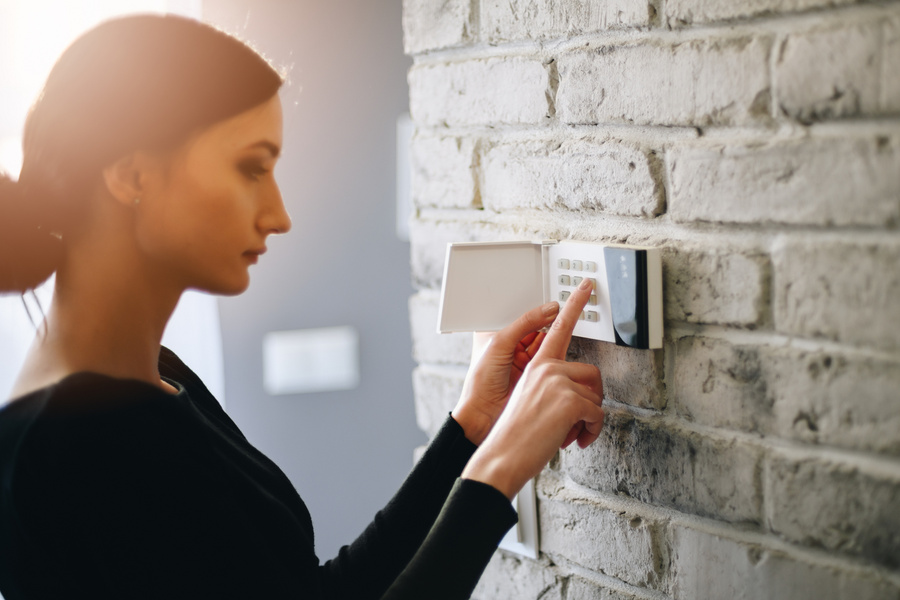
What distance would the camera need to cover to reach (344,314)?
1598mm

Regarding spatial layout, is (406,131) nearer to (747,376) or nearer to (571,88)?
(571,88)

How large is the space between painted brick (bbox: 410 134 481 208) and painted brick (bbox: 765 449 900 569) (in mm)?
456

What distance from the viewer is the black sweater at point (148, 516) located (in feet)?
2.10

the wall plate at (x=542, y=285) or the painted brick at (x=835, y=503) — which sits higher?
the wall plate at (x=542, y=285)

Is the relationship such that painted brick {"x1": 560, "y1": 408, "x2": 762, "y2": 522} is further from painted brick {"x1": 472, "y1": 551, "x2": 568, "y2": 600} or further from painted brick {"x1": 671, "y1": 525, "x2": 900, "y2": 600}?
painted brick {"x1": 472, "y1": 551, "x2": 568, "y2": 600}

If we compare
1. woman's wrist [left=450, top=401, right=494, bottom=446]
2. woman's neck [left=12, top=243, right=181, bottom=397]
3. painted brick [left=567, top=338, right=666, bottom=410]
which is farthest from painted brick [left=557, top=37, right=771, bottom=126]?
woman's neck [left=12, top=243, right=181, bottom=397]

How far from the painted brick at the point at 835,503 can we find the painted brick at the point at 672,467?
0.08ft

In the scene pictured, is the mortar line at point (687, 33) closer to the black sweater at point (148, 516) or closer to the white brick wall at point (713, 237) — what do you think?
the white brick wall at point (713, 237)

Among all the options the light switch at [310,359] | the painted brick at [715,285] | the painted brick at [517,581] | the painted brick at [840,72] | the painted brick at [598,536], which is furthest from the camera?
the light switch at [310,359]

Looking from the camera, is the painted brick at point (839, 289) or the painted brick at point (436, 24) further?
the painted brick at point (436, 24)

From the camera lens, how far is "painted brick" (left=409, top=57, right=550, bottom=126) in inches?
32.8

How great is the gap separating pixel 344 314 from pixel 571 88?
35.9 inches

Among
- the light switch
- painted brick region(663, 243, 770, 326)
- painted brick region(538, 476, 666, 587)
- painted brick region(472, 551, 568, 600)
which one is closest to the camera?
painted brick region(663, 243, 770, 326)

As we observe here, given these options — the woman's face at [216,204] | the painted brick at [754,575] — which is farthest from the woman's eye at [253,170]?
the painted brick at [754,575]
